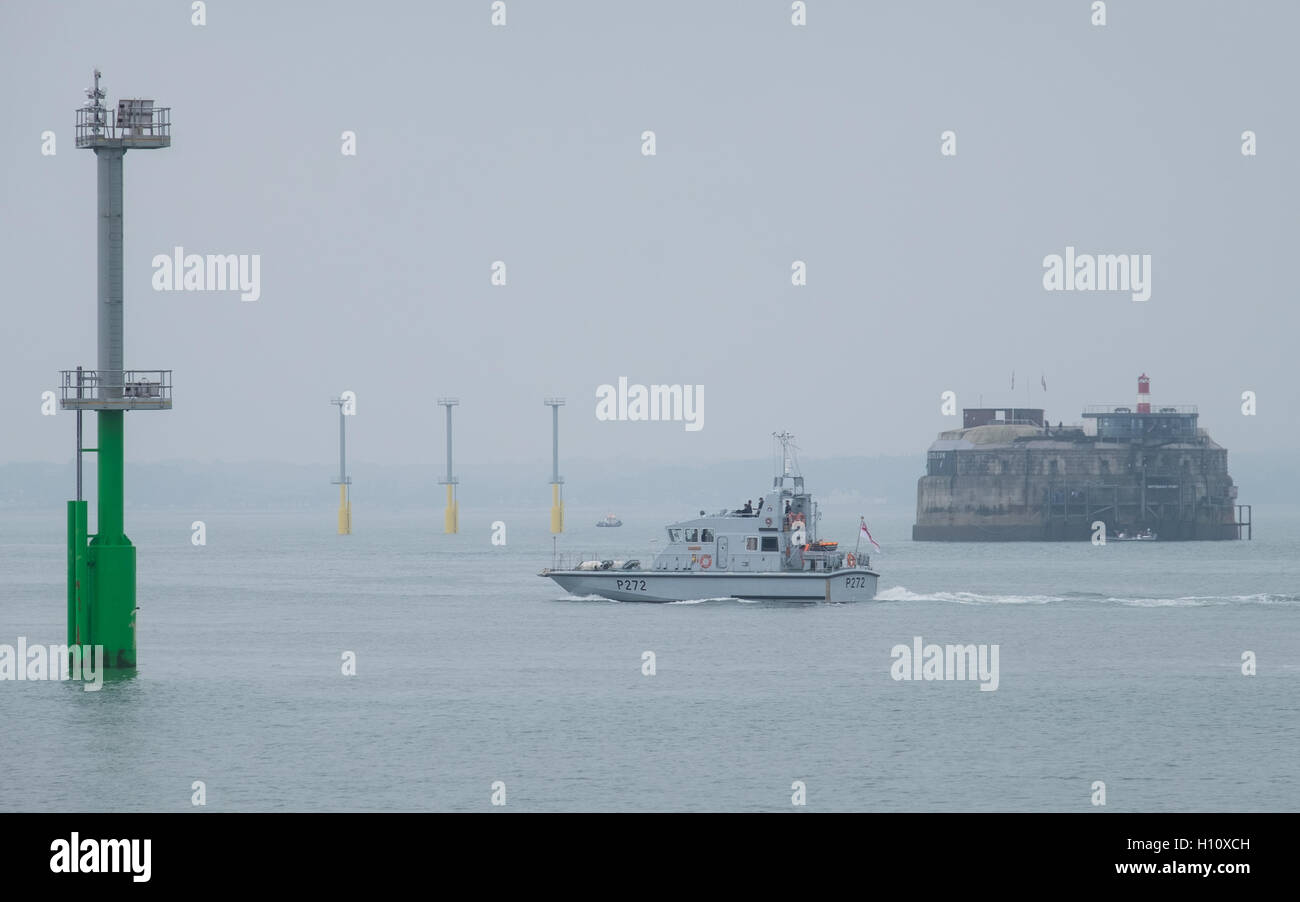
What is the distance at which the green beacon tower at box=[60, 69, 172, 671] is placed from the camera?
46000mm

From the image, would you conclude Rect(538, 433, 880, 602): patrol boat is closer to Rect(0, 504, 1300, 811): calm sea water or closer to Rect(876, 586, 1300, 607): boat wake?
Rect(0, 504, 1300, 811): calm sea water

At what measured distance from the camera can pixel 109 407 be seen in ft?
151

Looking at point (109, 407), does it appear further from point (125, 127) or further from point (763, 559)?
point (763, 559)

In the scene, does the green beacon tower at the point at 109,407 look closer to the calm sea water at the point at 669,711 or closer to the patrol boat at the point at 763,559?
the calm sea water at the point at 669,711

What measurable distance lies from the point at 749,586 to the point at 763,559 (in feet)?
4.63

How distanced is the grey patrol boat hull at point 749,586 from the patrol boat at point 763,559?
5 cm

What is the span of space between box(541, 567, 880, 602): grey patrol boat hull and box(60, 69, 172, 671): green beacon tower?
3654 centimetres

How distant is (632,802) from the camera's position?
36.5m

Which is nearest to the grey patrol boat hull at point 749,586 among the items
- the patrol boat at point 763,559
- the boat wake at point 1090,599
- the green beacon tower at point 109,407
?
the patrol boat at point 763,559

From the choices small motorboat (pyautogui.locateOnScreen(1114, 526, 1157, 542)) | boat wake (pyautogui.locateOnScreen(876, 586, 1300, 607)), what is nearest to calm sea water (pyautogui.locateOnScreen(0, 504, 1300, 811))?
boat wake (pyautogui.locateOnScreen(876, 586, 1300, 607))
